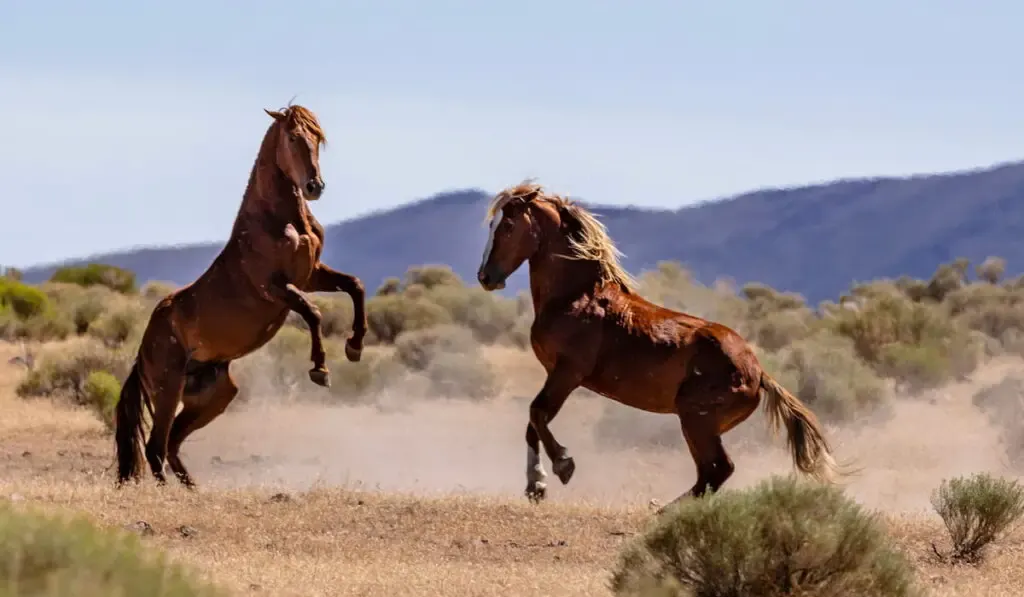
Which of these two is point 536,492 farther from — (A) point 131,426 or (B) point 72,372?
(B) point 72,372

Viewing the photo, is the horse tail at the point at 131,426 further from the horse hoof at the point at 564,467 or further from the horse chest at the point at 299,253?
the horse hoof at the point at 564,467

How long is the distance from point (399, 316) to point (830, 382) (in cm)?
1336

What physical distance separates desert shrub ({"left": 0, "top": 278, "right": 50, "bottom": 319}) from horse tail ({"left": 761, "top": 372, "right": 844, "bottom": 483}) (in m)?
25.9

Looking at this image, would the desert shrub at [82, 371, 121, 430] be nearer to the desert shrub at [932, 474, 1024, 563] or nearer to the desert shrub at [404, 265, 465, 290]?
the desert shrub at [932, 474, 1024, 563]

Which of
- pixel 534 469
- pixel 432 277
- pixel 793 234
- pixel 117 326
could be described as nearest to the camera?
pixel 534 469

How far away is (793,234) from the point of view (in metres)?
101

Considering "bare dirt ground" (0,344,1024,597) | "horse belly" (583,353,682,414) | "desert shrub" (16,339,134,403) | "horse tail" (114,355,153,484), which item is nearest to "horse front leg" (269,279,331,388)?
"bare dirt ground" (0,344,1024,597)

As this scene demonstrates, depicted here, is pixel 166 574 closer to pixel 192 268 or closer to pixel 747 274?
pixel 192 268

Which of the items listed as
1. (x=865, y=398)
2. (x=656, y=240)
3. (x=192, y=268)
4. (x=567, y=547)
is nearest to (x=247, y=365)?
(x=865, y=398)

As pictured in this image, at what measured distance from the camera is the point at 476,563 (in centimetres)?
916

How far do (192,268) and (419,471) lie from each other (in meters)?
75.3

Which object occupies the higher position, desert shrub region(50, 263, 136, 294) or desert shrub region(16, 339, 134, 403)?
desert shrub region(50, 263, 136, 294)

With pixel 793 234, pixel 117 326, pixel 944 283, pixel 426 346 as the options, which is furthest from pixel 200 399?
pixel 793 234

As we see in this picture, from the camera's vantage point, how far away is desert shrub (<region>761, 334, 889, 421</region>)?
2167cm
